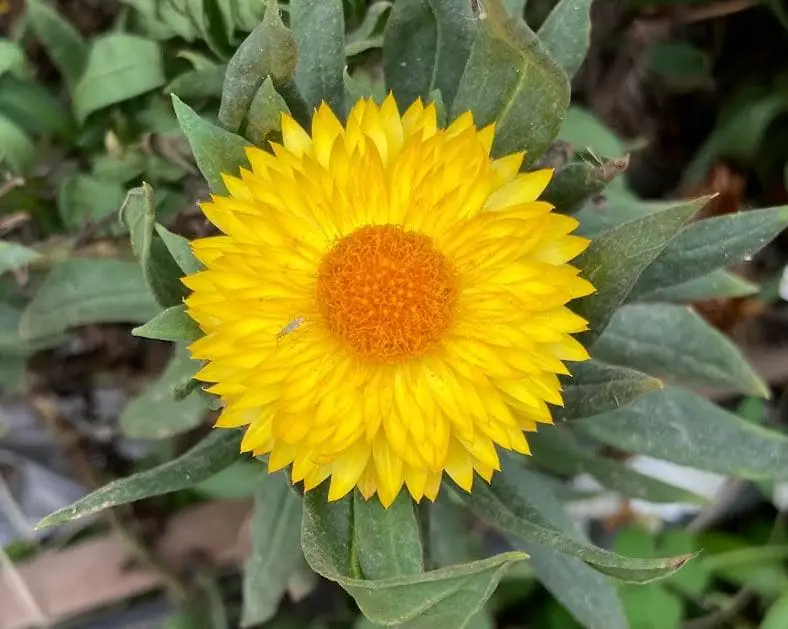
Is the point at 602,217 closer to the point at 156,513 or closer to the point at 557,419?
the point at 557,419

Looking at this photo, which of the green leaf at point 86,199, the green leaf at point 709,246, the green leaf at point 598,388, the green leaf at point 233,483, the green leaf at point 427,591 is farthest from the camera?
the green leaf at point 233,483

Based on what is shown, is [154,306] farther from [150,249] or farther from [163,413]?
[150,249]

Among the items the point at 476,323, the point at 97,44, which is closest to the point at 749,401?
the point at 476,323

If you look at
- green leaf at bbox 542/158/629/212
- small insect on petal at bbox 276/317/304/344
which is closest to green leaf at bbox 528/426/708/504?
green leaf at bbox 542/158/629/212

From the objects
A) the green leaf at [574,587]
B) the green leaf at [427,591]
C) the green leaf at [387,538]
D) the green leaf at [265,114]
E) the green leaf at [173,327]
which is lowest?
the green leaf at [574,587]

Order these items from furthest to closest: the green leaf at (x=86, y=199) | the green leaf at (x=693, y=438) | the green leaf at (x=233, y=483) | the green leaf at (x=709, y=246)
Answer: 1. the green leaf at (x=233, y=483)
2. the green leaf at (x=86, y=199)
3. the green leaf at (x=693, y=438)
4. the green leaf at (x=709, y=246)

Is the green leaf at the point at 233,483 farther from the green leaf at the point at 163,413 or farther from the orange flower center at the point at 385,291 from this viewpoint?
the orange flower center at the point at 385,291

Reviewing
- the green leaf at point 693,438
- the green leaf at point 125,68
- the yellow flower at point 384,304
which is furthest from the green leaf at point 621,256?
the green leaf at point 125,68
